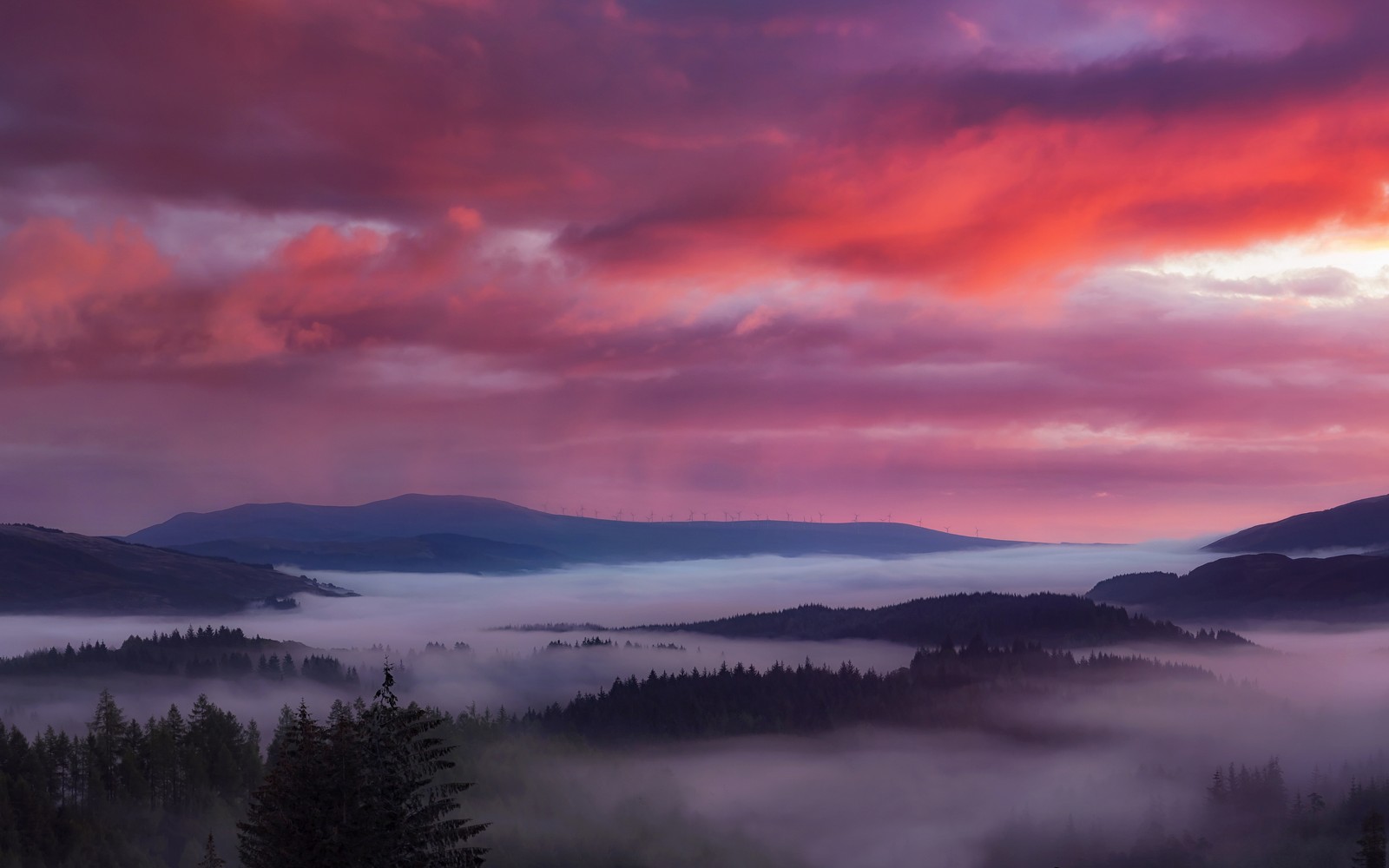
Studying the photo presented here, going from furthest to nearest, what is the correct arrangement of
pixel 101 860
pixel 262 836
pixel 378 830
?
pixel 101 860, pixel 262 836, pixel 378 830

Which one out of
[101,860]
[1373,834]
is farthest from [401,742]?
[101,860]

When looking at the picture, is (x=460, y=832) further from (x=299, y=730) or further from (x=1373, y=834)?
(x=1373, y=834)

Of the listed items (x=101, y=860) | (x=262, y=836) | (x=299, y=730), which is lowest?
(x=101, y=860)

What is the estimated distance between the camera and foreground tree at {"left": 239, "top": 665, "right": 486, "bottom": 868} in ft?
173

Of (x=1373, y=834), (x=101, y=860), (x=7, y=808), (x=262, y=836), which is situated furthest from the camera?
(x=101, y=860)

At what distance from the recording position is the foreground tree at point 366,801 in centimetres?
5259

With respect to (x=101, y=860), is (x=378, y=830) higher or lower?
higher

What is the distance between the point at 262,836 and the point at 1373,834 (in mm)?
153331

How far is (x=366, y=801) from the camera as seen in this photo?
2060 inches

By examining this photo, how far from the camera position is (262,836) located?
191 ft

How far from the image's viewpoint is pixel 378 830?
5275 cm

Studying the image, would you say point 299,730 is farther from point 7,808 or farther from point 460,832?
point 7,808

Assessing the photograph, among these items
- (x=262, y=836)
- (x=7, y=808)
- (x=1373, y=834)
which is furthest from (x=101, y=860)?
(x=1373, y=834)

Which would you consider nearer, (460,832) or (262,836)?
(460,832)
